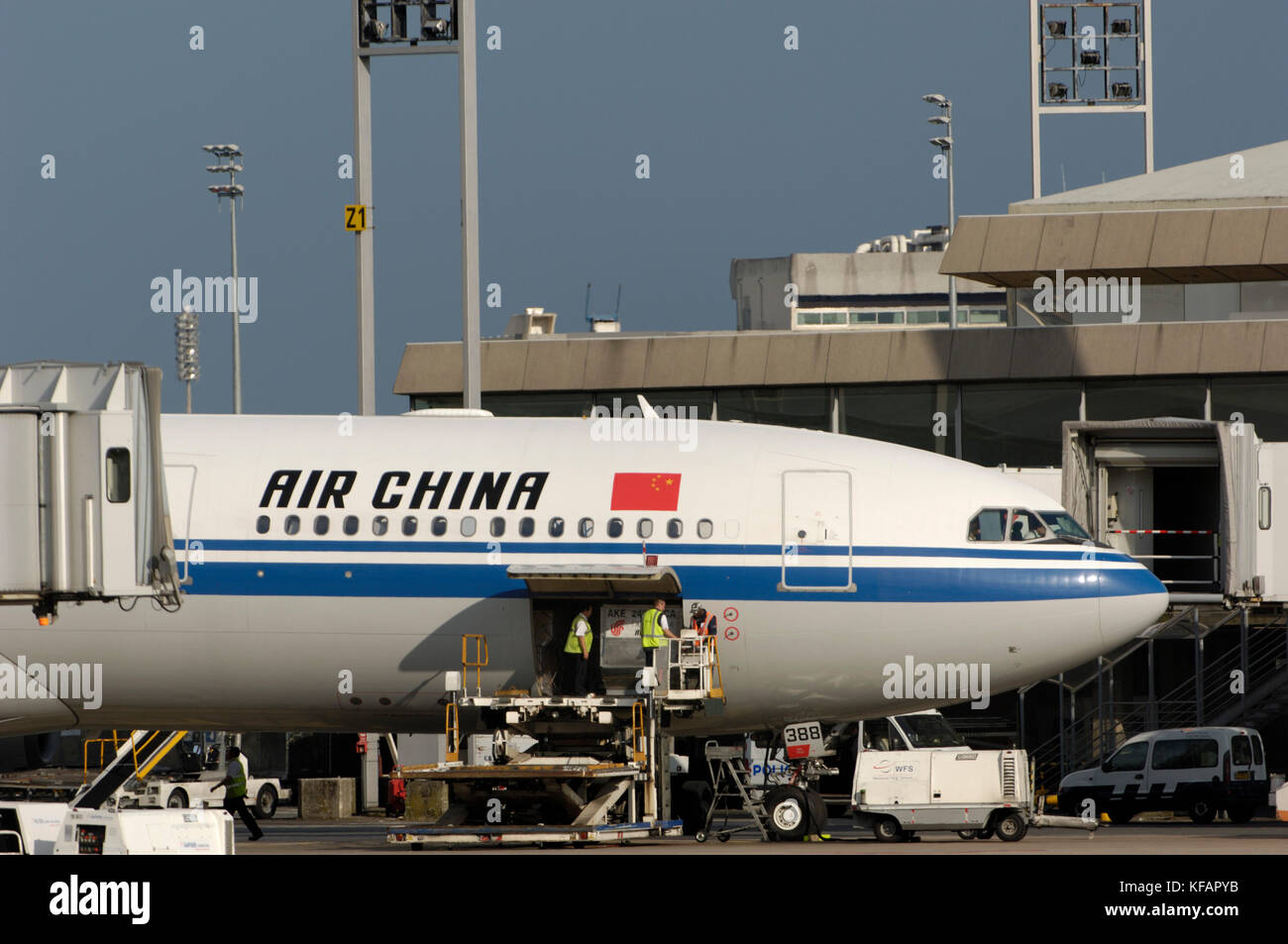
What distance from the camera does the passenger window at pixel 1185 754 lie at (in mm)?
35906

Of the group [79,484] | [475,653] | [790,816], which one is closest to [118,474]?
[79,484]

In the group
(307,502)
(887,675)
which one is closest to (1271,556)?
(887,675)

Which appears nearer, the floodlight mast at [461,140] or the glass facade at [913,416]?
the floodlight mast at [461,140]

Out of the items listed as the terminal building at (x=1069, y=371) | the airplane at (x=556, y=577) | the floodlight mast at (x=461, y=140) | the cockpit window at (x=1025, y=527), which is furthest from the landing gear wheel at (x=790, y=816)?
the terminal building at (x=1069, y=371)

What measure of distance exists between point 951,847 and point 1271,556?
1312cm

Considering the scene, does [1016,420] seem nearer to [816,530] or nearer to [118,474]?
[816,530]

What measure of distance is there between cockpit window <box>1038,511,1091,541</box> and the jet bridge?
40.8 feet

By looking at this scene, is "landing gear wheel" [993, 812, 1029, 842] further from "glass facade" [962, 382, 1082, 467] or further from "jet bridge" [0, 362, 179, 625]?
"glass facade" [962, 382, 1082, 467]

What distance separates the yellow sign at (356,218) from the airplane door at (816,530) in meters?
10.8

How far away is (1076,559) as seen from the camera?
77.3ft

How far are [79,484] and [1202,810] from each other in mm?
27024

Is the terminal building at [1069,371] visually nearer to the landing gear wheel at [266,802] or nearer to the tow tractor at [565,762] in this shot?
the landing gear wheel at [266,802]

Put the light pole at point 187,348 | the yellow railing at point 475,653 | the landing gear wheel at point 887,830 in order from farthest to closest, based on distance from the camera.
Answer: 1. the light pole at point 187,348
2. the landing gear wheel at point 887,830
3. the yellow railing at point 475,653
